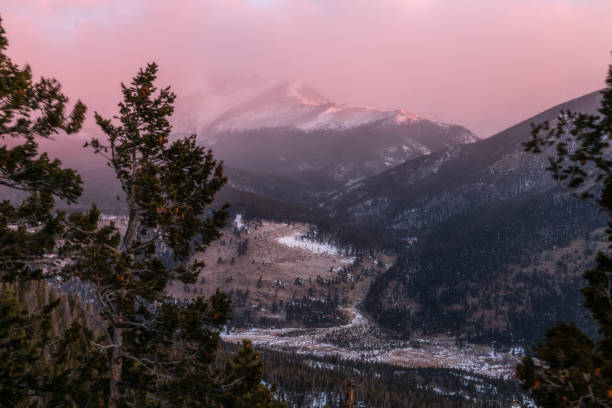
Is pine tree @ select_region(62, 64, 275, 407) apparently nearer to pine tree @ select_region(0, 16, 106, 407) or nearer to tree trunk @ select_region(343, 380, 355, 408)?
pine tree @ select_region(0, 16, 106, 407)

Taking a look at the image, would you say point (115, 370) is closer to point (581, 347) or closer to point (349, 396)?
point (349, 396)

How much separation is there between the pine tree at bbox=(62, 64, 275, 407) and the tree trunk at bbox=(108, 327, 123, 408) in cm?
3

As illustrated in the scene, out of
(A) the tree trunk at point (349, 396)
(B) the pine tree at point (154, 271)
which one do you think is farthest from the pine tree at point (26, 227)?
(A) the tree trunk at point (349, 396)

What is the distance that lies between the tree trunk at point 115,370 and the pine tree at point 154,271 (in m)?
0.03

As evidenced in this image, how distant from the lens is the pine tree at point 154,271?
1095cm

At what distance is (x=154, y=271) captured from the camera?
12.5 meters

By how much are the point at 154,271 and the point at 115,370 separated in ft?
10.5

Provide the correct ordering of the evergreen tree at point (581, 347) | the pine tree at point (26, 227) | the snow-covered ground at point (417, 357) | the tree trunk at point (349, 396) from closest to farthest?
1. the evergreen tree at point (581, 347)
2. the pine tree at point (26, 227)
3. the tree trunk at point (349, 396)
4. the snow-covered ground at point (417, 357)

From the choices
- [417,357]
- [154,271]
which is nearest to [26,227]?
[154,271]

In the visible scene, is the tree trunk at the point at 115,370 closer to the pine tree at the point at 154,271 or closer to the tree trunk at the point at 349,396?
the pine tree at the point at 154,271

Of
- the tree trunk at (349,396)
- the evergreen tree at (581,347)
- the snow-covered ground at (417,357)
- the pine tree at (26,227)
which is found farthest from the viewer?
the snow-covered ground at (417,357)

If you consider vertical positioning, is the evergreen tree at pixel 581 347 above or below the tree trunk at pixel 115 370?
above

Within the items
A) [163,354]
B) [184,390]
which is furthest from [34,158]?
[184,390]

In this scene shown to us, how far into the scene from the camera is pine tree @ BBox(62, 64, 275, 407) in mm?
10945
